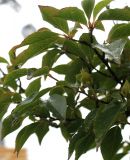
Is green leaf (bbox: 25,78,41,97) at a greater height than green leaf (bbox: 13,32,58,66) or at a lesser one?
lesser

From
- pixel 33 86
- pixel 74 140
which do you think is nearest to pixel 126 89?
pixel 74 140

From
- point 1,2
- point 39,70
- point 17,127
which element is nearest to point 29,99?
point 39,70

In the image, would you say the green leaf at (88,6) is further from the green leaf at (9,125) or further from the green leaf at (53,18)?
the green leaf at (9,125)

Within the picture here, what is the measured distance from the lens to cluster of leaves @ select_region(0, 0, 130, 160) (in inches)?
39.3

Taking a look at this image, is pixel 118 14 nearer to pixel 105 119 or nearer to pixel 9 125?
pixel 105 119

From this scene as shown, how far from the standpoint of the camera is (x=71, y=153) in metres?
1.10

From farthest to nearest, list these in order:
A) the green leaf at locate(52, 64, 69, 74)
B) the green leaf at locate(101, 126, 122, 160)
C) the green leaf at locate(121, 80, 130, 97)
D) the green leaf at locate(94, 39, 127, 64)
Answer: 1. the green leaf at locate(52, 64, 69, 74)
2. the green leaf at locate(101, 126, 122, 160)
3. the green leaf at locate(121, 80, 130, 97)
4. the green leaf at locate(94, 39, 127, 64)

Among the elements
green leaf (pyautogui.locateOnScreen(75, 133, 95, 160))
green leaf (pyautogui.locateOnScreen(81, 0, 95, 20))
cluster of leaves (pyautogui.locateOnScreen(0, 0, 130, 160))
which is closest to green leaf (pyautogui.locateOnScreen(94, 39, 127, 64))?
cluster of leaves (pyautogui.locateOnScreen(0, 0, 130, 160))

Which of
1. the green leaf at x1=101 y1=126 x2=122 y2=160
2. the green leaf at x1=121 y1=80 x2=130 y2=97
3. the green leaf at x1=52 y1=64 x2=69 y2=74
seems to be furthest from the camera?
the green leaf at x1=52 y1=64 x2=69 y2=74

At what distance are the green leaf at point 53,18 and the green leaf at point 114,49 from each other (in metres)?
0.14

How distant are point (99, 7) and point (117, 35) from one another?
0.25 feet

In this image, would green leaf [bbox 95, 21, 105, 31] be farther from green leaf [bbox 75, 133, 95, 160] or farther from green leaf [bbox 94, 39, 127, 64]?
green leaf [bbox 75, 133, 95, 160]

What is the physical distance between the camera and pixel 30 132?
1.16m

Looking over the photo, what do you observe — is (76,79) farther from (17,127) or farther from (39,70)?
(17,127)
